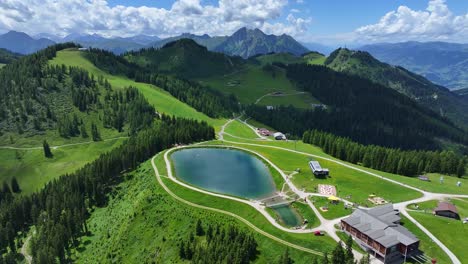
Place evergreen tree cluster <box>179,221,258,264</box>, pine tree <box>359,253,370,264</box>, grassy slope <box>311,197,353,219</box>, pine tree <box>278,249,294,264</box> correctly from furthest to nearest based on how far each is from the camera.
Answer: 1. grassy slope <box>311,197,353,219</box>
2. evergreen tree cluster <box>179,221,258,264</box>
3. pine tree <box>278,249,294,264</box>
4. pine tree <box>359,253,370,264</box>

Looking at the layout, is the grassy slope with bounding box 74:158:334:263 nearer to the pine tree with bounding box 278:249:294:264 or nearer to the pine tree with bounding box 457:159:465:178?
the pine tree with bounding box 278:249:294:264

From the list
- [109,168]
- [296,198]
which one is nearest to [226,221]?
[296,198]

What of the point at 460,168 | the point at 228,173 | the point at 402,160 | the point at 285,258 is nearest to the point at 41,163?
the point at 228,173

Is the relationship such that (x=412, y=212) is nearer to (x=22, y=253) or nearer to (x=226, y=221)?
(x=226, y=221)

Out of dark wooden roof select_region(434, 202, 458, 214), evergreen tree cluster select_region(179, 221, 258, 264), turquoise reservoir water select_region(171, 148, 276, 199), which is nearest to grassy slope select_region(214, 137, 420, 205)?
turquoise reservoir water select_region(171, 148, 276, 199)

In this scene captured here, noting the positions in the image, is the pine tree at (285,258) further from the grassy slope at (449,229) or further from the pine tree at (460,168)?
the pine tree at (460,168)

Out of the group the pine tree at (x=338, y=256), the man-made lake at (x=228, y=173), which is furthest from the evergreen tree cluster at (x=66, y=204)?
the pine tree at (x=338, y=256)
